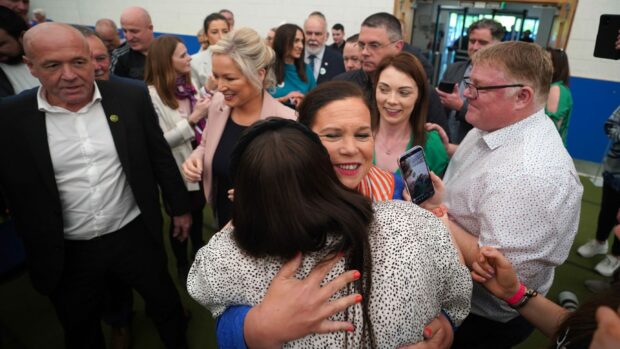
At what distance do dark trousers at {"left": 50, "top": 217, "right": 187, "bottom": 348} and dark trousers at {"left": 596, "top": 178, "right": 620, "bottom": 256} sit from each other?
3.32m

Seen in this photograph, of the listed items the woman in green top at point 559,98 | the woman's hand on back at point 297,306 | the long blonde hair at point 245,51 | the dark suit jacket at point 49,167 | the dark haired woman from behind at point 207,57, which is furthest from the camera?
the dark haired woman from behind at point 207,57

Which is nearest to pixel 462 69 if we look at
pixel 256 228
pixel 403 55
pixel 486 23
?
pixel 486 23

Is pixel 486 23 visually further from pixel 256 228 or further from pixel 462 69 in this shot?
pixel 256 228

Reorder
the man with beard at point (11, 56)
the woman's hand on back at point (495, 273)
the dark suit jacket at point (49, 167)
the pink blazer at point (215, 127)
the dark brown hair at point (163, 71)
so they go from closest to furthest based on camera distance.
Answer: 1. the woman's hand on back at point (495, 273)
2. the dark suit jacket at point (49, 167)
3. the pink blazer at point (215, 127)
4. the man with beard at point (11, 56)
5. the dark brown hair at point (163, 71)

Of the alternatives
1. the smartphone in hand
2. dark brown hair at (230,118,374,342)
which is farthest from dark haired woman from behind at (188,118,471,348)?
the smartphone in hand

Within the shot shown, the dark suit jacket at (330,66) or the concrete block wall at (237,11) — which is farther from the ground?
the concrete block wall at (237,11)

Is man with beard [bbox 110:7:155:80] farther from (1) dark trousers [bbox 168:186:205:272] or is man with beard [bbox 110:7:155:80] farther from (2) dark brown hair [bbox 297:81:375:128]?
(2) dark brown hair [bbox 297:81:375:128]

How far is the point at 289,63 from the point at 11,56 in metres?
2.26

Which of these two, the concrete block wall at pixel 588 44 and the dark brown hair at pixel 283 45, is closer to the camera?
the dark brown hair at pixel 283 45

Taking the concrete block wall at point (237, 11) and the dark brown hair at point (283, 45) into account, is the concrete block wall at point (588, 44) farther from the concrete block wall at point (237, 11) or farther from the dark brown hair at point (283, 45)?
the dark brown hair at point (283, 45)

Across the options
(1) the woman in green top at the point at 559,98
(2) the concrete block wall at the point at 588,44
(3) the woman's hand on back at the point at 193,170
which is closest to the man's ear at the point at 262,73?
(3) the woman's hand on back at the point at 193,170

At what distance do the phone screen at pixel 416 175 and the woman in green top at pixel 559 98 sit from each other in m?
2.15

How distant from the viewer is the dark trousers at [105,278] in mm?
1782

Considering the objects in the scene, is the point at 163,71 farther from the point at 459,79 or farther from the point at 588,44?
the point at 588,44
